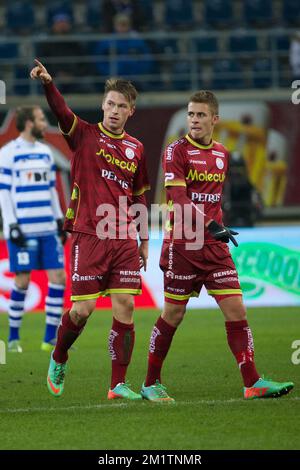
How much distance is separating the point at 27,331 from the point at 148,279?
2.24 metres

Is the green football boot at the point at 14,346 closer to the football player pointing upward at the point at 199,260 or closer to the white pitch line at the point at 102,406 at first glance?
the football player pointing upward at the point at 199,260

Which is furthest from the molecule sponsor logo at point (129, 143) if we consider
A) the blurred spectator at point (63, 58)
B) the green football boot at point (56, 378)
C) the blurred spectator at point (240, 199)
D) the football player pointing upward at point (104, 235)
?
the blurred spectator at point (63, 58)

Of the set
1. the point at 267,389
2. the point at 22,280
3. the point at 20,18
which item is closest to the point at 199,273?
the point at 267,389

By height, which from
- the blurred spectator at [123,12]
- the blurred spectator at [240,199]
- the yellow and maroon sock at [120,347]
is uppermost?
the blurred spectator at [123,12]

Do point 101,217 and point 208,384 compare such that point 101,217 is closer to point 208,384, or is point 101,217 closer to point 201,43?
point 208,384

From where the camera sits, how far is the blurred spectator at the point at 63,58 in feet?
66.1

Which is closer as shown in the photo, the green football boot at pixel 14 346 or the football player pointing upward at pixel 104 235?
the football player pointing upward at pixel 104 235

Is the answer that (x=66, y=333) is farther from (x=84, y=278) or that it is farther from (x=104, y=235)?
(x=104, y=235)

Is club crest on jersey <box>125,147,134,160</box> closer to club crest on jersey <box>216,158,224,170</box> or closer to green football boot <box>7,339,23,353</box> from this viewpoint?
club crest on jersey <box>216,158,224,170</box>

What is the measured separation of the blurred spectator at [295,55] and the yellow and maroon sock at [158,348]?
1321 cm

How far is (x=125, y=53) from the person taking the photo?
2038cm

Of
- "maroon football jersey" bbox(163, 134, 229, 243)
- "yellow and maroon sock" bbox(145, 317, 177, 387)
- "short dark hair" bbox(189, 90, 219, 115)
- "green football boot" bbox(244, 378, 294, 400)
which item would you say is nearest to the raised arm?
"maroon football jersey" bbox(163, 134, 229, 243)

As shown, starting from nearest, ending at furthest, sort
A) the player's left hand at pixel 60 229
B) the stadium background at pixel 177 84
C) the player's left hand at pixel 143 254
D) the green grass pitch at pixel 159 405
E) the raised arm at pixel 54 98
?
the green grass pitch at pixel 159 405 → the raised arm at pixel 54 98 → the player's left hand at pixel 143 254 → the player's left hand at pixel 60 229 → the stadium background at pixel 177 84

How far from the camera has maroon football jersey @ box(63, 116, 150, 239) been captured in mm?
7676
